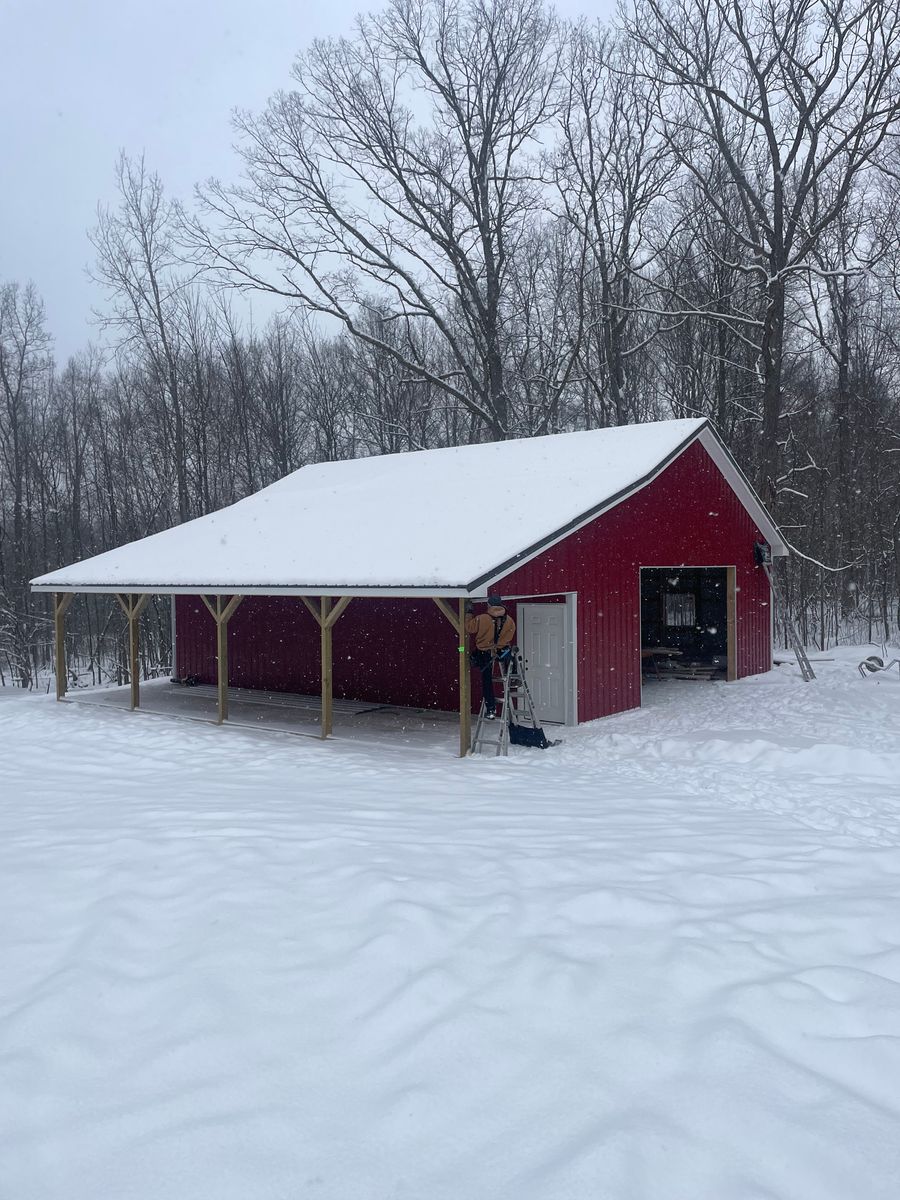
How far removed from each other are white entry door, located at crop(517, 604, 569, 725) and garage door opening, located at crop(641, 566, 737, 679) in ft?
15.2

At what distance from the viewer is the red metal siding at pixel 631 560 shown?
12389 mm

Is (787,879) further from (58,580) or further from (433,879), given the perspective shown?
(58,580)

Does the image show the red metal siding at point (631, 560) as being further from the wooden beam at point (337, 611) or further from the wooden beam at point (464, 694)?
the wooden beam at point (337, 611)

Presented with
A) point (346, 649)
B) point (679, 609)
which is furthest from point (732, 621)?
point (346, 649)

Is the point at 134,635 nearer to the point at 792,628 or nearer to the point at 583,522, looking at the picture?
the point at 583,522

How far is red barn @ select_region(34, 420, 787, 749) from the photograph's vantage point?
11633 mm

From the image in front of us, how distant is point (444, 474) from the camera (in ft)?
52.2

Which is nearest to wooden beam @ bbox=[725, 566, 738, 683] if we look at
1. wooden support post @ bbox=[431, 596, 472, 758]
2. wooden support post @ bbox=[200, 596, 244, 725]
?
wooden support post @ bbox=[431, 596, 472, 758]

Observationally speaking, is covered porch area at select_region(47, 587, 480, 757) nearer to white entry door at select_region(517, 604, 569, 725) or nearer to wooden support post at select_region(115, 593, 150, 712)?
wooden support post at select_region(115, 593, 150, 712)

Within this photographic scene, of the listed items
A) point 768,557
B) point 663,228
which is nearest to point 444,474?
point 768,557

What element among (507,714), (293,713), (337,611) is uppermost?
(337,611)

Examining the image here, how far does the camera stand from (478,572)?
9.90m

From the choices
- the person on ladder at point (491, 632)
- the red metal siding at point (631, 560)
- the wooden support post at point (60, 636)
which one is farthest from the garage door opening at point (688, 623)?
the wooden support post at point (60, 636)

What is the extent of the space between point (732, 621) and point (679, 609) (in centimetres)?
209
